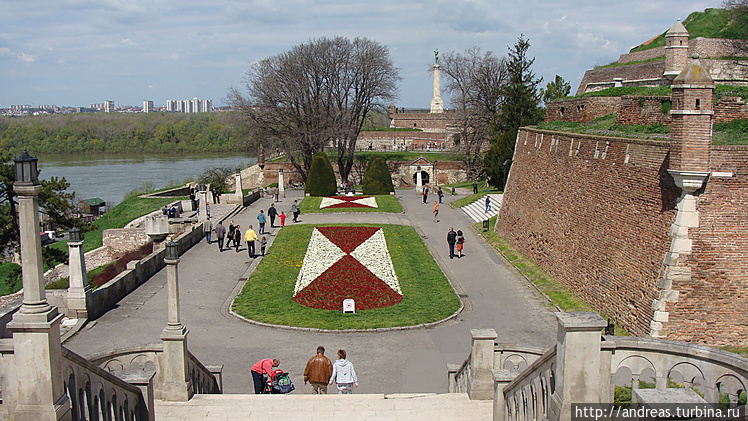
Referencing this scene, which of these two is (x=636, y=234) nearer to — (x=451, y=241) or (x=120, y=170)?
(x=451, y=241)

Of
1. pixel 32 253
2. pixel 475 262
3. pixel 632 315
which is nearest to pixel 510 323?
pixel 632 315

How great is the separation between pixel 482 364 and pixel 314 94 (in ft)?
→ 140

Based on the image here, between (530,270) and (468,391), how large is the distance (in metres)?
12.7

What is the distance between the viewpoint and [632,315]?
13.9 m

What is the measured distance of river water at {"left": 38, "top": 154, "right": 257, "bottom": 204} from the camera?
5553 centimetres

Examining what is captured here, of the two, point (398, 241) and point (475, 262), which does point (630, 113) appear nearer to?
point (475, 262)

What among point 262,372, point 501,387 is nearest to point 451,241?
point 262,372

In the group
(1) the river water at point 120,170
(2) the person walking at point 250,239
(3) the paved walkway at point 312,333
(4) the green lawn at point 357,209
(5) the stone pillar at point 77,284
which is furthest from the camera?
(1) the river water at point 120,170

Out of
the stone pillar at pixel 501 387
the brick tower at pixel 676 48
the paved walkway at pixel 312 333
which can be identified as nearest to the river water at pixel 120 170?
the paved walkway at pixel 312 333

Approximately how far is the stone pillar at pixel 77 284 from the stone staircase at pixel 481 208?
20227 mm

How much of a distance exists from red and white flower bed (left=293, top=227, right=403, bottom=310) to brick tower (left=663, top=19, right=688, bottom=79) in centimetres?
1350

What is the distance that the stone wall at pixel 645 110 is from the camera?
705 inches

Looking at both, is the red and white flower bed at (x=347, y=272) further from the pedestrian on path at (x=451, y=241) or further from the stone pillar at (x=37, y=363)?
the stone pillar at (x=37, y=363)

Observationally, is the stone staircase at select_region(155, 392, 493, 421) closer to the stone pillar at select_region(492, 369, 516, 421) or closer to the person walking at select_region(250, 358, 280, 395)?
the stone pillar at select_region(492, 369, 516, 421)
